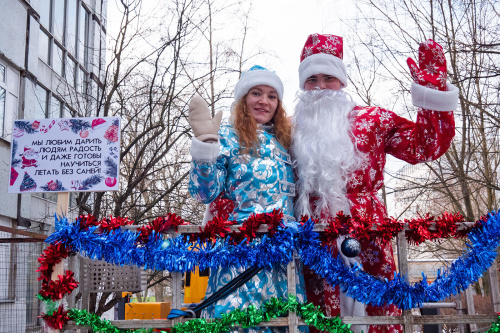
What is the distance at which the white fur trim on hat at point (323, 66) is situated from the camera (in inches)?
137

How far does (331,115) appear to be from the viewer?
3.40m

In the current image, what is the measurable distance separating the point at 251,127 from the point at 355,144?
658 mm

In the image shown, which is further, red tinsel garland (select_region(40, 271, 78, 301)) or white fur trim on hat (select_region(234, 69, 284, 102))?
white fur trim on hat (select_region(234, 69, 284, 102))

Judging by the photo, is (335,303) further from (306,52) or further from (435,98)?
(306,52)

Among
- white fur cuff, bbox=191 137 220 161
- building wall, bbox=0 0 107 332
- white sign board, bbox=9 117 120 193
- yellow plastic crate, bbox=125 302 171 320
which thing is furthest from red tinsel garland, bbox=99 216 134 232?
yellow plastic crate, bbox=125 302 171 320

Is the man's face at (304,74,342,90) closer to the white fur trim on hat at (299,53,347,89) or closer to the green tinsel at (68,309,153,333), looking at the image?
the white fur trim on hat at (299,53,347,89)

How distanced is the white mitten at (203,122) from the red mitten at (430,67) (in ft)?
4.09

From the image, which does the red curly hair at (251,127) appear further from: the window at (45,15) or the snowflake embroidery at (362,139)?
the window at (45,15)

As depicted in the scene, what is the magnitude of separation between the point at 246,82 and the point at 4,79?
842 cm

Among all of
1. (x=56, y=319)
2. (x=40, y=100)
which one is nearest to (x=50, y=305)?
(x=56, y=319)

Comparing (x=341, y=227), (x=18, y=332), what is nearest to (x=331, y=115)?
(x=341, y=227)

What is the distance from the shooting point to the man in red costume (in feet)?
9.93

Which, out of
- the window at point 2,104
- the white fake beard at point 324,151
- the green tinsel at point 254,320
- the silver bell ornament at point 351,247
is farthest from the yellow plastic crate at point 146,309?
the silver bell ornament at point 351,247

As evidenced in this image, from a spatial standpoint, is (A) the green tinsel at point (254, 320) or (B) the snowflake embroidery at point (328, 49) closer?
(A) the green tinsel at point (254, 320)
